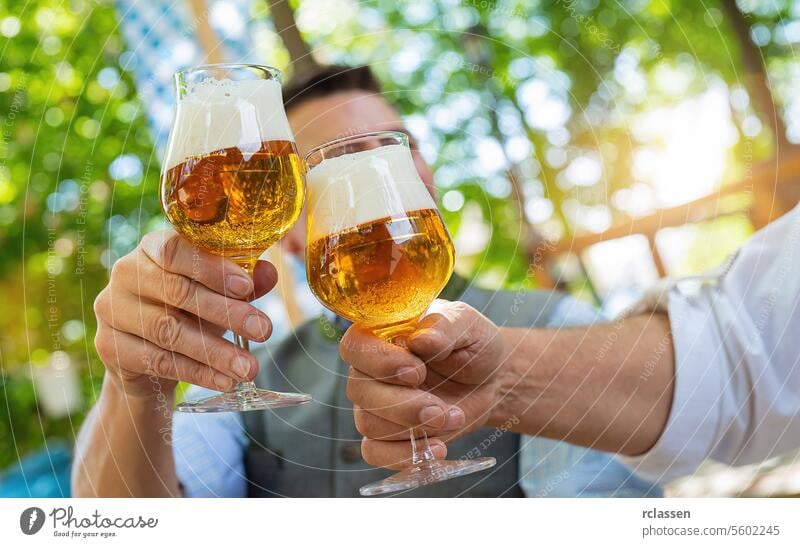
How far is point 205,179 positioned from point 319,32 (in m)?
0.78

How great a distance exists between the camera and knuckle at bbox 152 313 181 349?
1.60 feet

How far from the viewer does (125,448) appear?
712 mm

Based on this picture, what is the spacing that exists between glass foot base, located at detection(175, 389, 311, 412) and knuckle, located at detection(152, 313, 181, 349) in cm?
5

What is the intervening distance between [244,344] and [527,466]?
57 cm

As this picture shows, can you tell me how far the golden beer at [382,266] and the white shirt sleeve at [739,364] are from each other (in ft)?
1.09

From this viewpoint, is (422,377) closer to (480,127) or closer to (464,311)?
(464,311)

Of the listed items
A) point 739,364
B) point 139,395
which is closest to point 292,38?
point 139,395

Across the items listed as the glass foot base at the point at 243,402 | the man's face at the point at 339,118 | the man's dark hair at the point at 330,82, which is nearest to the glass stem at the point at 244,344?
the glass foot base at the point at 243,402

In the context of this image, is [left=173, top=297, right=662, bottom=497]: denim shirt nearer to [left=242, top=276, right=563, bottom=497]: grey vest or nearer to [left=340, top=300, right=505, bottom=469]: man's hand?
[left=242, top=276, right=563, bottom=497]: grey vest

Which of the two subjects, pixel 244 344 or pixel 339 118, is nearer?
pixel 244 344

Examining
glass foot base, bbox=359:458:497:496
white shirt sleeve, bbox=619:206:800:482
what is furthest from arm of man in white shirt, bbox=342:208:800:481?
glass foot base, bbox=359:458:497:496

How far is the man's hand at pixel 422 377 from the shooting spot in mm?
490
